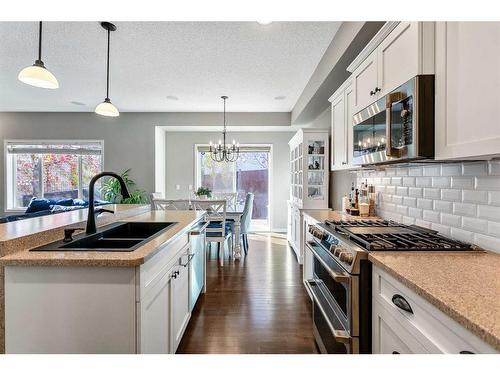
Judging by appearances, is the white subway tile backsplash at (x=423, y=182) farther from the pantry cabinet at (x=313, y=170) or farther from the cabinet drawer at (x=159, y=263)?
the pantry cabinet at (x=313, y=170)

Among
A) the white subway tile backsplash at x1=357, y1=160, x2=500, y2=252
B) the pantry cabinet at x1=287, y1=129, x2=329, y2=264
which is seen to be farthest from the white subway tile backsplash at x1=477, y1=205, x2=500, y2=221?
the pantry cabinet at x1=287, y1=129, x2=329, y2=264

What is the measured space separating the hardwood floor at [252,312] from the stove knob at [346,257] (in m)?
0.98

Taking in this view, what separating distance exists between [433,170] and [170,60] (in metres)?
3.08

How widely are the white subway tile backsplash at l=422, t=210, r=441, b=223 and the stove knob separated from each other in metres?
0.71

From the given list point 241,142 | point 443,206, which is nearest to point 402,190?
point 443,206

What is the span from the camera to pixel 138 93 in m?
4.70

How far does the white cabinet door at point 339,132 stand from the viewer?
106 inches

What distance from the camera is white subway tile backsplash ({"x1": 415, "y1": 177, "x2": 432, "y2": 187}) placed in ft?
5.79

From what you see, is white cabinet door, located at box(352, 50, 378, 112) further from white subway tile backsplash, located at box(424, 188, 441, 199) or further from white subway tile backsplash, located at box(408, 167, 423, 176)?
white subway tile backsplash, located at box(424, 188, 441, 199)

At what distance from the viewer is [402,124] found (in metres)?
1.50

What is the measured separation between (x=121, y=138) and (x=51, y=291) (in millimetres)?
5376

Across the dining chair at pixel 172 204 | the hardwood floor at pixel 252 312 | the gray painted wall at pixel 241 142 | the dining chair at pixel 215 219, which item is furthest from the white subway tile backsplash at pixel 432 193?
the gray painted wall at pixel 241 142

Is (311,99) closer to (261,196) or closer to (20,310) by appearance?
(261,196)
